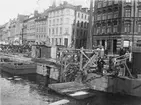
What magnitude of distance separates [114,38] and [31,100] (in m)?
30.7

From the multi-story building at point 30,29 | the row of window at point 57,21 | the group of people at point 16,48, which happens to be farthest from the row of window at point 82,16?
the multi-story building at point 30,29

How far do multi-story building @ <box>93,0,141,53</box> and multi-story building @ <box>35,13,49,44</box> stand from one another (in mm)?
28501

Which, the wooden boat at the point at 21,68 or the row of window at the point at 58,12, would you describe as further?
the row of window at the point at 58,12

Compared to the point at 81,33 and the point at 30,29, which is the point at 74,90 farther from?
the point at 30,29

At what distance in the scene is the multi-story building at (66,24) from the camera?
212ft

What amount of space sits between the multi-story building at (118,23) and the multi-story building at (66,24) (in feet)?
44.9

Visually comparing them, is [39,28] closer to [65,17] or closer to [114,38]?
[65,17]

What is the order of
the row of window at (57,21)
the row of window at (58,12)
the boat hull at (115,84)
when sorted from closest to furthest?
the boat hull at (115,84) → the row of window at (58,12) → the row of window at (57,21)

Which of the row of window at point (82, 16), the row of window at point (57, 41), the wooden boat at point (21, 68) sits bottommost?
the wooden boat at point (21, 68)

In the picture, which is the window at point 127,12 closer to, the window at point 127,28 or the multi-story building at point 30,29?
the window at point 127,28

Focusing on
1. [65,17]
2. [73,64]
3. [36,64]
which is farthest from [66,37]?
[73,64]

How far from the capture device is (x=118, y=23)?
148 ft

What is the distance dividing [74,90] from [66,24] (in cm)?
4559

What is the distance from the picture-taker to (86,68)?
25188mm
